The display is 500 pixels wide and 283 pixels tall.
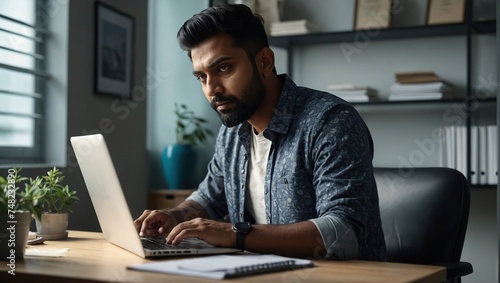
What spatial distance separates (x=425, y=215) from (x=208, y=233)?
78 cm

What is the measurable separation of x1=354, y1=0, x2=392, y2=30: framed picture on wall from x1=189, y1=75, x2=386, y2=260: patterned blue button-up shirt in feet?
6.09

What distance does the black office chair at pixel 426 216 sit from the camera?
6.25 feet

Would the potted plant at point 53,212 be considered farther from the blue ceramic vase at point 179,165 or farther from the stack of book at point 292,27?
the stack of book at point 292,27

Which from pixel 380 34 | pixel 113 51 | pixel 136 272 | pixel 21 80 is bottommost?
pixel 136 272

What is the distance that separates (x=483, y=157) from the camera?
338cm

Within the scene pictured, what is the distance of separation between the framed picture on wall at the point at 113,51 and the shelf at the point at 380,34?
86 centimetres

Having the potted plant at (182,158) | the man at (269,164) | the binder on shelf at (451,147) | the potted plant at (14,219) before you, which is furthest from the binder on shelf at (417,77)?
the potted plant at (14,219)

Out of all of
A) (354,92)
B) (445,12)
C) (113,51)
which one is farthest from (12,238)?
(445,12)

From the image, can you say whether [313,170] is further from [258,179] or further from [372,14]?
[372,14]

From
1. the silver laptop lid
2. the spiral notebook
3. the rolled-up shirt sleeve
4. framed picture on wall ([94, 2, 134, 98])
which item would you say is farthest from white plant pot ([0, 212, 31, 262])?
framed picture on wall ([94, 2, 134, 98])

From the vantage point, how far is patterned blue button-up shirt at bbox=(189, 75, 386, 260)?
62.0 inches

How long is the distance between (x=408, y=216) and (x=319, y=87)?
213 centimetres

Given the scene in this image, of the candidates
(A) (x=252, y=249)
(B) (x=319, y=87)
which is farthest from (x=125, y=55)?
(A) (x=252, y=249)

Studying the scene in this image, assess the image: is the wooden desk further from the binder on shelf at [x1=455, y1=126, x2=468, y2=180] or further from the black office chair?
the binder on shelf at [x1=455, y1=126, x2=468, y2=180]
